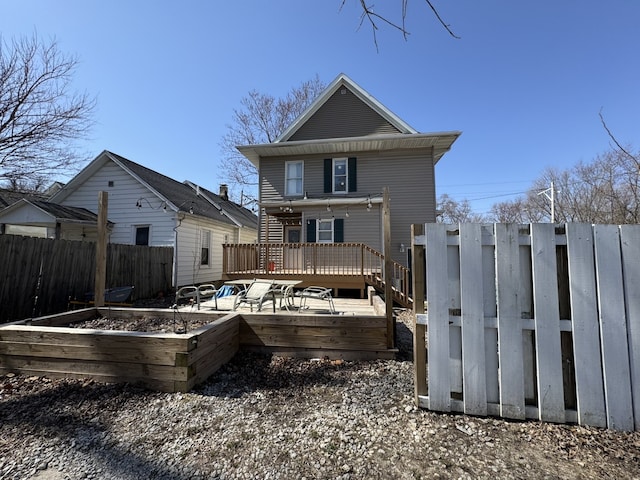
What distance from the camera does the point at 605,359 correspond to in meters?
2.41

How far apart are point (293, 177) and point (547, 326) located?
11927 millimetres

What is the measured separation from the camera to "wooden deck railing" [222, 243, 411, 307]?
9.70 m

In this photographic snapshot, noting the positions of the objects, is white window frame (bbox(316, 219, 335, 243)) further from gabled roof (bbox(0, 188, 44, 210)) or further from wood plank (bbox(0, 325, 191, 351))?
gabled roof (bbox(0, 188, 44, 210))

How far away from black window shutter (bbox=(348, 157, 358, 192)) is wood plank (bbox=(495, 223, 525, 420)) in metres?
10.2

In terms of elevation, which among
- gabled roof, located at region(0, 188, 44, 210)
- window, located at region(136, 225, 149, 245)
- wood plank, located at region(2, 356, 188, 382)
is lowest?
wood plank, located at region(2, 356, 188, 382)

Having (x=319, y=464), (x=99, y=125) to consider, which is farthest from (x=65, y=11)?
(x=319, y=464)

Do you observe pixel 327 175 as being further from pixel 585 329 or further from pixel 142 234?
pixel 585 329

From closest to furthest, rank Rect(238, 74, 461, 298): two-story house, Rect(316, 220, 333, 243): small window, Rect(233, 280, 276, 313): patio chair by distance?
Rect(233, 280, 276, 313): patio chair
Rect(238, 74, 461, 298): two-story house
Rect(316, 220, 333, 243): small window

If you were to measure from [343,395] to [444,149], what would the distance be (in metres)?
12.0

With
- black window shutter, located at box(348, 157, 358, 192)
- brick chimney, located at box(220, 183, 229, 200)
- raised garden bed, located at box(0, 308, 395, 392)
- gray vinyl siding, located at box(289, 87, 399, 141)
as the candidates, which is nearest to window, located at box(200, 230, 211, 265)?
gray vinyl siding, located at box(289, 87, 399, 141)

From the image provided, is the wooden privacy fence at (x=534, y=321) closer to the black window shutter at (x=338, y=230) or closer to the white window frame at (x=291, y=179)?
the black window shutter at (x=338, y=230)

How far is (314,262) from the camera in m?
9.88

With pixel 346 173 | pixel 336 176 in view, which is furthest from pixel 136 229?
pixel 346 173

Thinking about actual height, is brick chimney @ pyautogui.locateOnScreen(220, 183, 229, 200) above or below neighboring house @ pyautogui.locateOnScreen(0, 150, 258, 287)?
above
